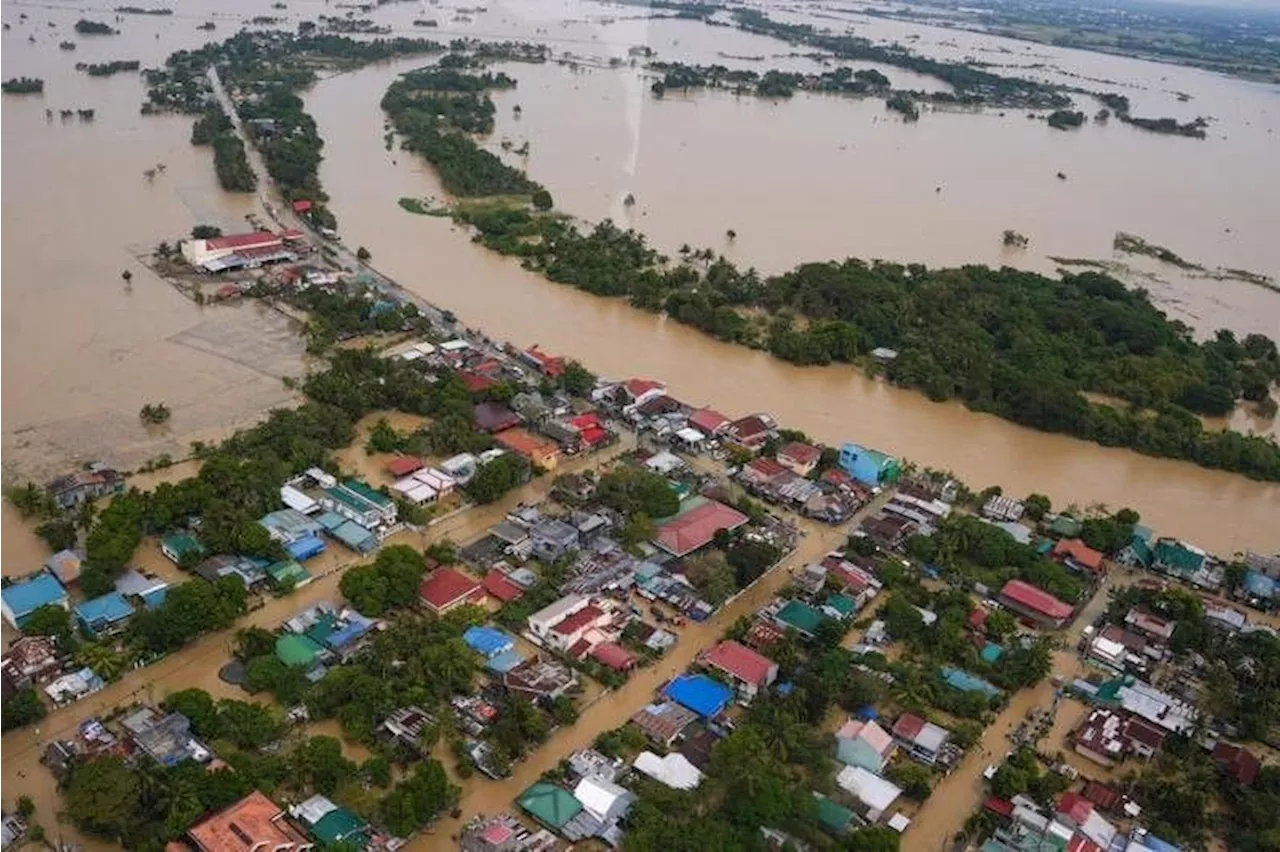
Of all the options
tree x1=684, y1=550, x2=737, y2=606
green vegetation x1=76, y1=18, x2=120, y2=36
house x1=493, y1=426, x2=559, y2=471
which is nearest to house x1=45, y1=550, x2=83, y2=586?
house x1=493, y1=426, x2=559, y2=471

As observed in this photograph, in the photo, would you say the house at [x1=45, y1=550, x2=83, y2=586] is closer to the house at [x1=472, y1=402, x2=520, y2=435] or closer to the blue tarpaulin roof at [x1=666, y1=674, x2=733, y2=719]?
the house at [x1=472, y1=402, x2=520, y2=435]

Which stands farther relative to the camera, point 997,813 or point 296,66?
point 296,66

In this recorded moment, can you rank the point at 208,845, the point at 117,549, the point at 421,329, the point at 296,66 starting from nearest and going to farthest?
the point at 208,845
the point at 117,549
the point at 421,329
the point at 296,66

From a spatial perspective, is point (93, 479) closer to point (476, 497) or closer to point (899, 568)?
point (476, 497)

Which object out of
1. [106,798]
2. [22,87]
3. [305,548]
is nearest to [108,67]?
[22,87]

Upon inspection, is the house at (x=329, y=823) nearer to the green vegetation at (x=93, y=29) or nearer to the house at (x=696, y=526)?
the house at (x=696, y=526)

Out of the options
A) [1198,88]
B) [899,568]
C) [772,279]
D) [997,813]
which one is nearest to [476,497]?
[899,568]

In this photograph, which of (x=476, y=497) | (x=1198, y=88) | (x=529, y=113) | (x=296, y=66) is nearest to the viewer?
(x=476, y=497)
